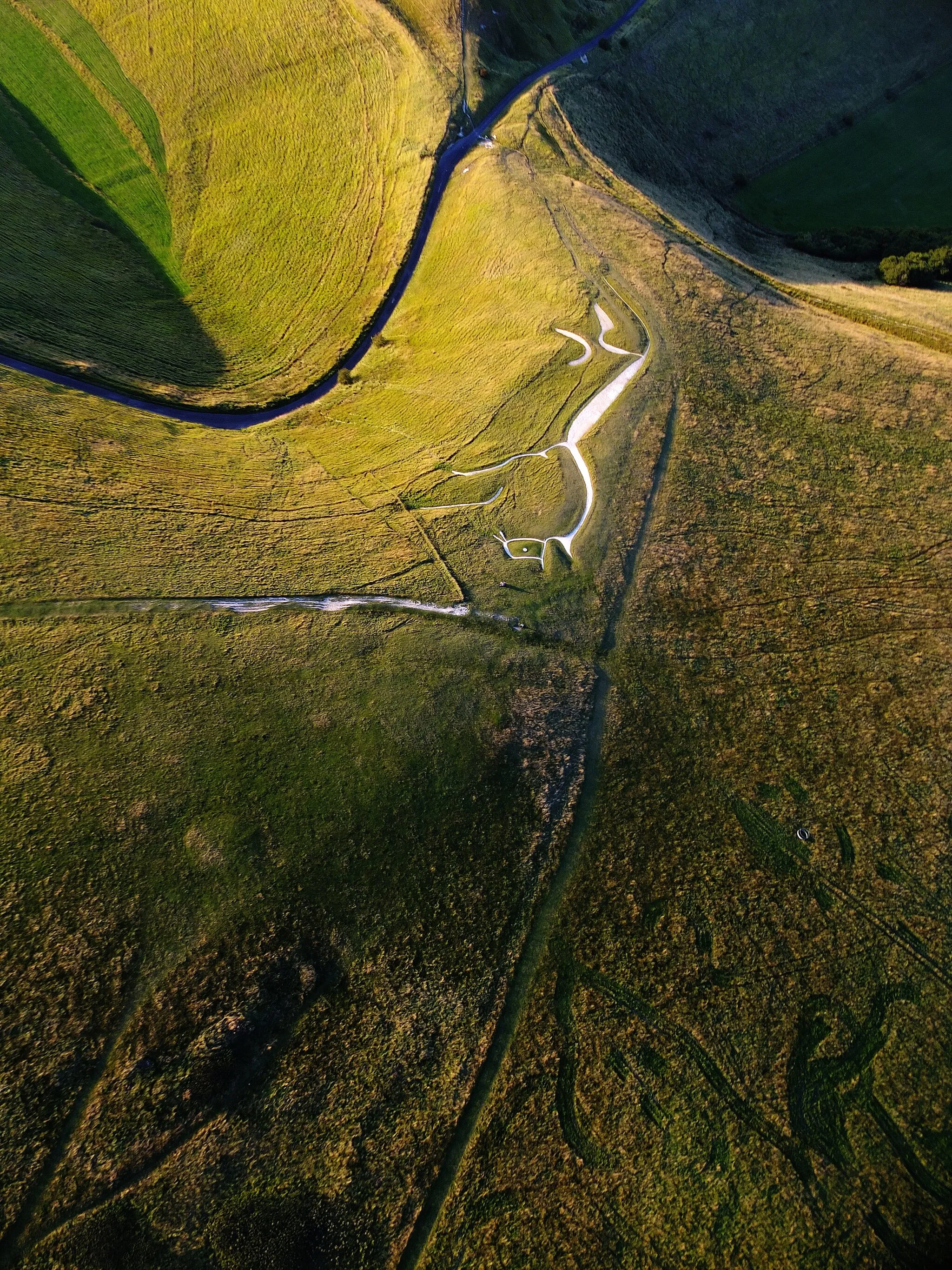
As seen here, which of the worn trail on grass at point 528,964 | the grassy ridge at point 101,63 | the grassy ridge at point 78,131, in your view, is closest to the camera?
the worn trail on grass at point 528,964

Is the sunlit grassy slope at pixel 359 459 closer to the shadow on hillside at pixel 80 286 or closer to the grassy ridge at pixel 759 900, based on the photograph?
the shadow on hillside at pixel 80 286

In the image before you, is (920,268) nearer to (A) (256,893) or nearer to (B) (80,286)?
(B) (80,286)

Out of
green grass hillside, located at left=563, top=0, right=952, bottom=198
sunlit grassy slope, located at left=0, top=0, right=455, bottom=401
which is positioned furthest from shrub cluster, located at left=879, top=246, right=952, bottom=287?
sunlit grassy slope, located at left=0, top=0, right=455, bottom=401

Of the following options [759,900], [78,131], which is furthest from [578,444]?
[78,131]

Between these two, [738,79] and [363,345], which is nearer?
[363,345]

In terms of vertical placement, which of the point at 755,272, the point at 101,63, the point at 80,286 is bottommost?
the point at 80,286

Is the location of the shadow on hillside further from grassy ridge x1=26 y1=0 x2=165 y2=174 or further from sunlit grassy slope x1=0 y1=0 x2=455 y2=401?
grassy ridge x1=26 y1=0 x2=165 y2=174

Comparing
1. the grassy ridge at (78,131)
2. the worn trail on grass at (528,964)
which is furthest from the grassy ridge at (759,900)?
the grassy ridge at (78,131)
